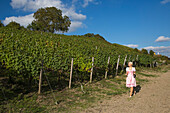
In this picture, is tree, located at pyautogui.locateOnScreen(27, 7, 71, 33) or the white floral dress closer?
the white floral dress

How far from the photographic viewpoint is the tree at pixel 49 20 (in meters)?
42.2

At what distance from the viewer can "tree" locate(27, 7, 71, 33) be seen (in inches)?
1663

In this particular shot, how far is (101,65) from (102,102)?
20.9 feet

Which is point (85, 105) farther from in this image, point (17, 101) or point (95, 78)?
point (95, 78)

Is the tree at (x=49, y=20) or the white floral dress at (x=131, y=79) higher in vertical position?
the tree at (x=49, y=20)

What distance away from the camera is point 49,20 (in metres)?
42.2

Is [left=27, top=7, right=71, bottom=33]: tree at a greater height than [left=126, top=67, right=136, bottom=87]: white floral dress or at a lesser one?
greater

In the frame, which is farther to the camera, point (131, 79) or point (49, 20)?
point (49, 20)

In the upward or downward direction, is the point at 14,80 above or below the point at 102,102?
above

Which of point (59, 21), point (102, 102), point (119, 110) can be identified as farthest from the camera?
point (59, 21)

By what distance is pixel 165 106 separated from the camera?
5012 mm

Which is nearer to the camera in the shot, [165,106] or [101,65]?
[165,106]

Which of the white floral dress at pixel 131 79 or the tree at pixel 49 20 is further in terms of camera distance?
the tree at pixel 49 20

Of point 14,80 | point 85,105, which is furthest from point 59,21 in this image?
point 85,105
